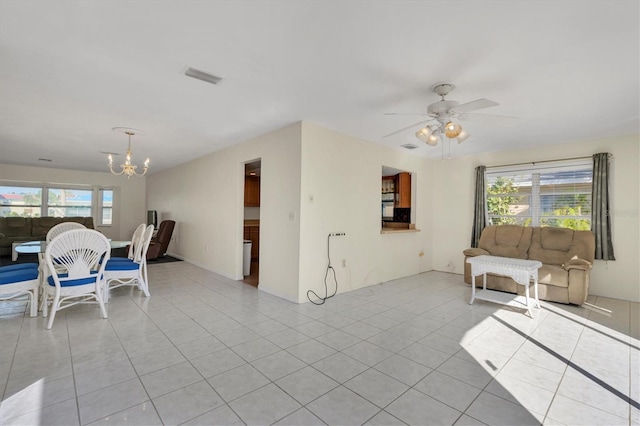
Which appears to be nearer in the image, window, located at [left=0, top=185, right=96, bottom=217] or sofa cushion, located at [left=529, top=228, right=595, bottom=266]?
sofa cushion, located at [left=529, top=228, right=595, bottom=266]

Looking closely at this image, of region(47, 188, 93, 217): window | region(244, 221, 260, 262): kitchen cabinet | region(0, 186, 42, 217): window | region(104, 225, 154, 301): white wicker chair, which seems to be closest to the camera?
region(104, 225, 154, 301): white wicker chair

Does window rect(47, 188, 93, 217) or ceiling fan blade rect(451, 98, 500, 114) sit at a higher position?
ceiling fan blade rect(451, 98, 500, 114)

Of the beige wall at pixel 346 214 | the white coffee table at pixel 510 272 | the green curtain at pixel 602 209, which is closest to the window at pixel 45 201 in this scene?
the beige wall at pixel 346 214

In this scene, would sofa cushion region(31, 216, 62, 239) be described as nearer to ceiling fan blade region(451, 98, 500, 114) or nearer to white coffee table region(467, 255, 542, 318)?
ceiling fan blade region(451, 98, 500, 114)

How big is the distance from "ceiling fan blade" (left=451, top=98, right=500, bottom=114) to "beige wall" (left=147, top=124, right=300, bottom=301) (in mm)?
2008

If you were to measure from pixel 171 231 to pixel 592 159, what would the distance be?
8322 millimetres

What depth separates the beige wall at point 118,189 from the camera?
26.7 feet

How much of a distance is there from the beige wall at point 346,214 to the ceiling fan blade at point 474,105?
190 cm

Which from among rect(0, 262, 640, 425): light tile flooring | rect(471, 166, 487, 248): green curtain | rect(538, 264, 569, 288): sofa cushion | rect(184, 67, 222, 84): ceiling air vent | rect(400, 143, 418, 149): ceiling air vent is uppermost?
rect(184, 67, 222, 84): ceiling air vent

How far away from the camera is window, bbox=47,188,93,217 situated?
838cm

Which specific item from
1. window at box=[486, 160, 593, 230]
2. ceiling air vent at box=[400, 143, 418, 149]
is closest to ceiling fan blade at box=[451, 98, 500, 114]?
ceiling air vent at box=[400, 143, 418, 149]

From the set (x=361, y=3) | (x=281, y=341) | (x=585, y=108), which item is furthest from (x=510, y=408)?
(x=585, y=108)

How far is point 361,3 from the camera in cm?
177

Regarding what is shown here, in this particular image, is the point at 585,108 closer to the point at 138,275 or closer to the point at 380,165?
the point at 380,165
